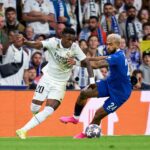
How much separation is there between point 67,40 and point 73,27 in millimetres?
5731

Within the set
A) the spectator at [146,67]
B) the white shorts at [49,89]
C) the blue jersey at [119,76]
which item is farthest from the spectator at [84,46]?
the blue jersey at [119,76]

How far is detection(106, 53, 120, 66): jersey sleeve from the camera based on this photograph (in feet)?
50.4

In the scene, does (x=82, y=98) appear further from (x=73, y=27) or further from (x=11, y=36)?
(x=73, y=27)

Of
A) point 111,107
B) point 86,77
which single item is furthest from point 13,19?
point 111,107

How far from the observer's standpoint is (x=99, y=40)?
856 inches

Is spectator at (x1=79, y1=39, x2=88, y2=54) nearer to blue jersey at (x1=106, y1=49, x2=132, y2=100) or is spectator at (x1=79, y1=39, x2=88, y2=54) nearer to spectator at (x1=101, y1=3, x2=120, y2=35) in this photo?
spectator at (x1=101, y1=3, x2=120, y2=35)

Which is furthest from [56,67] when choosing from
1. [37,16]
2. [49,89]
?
[37,16]

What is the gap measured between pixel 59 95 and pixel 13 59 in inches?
141

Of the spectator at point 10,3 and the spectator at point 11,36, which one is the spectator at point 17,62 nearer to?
the spectator at point 11,36

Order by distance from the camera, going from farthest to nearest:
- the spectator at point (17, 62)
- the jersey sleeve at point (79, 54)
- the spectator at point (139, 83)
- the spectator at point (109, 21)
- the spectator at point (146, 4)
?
the spectator at point (146, 4) < the spectator at point (109, 21) < the spectator at point (139, 83) < the spectator at point (17, 62) < the jersey sleeve at point (79, 54)

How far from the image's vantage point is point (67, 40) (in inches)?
638

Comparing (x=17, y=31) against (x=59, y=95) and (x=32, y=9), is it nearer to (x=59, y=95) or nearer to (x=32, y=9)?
(x=32, y=9)

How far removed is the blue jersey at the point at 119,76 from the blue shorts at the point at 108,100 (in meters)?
0.06

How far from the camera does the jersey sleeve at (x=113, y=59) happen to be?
15.4 m
